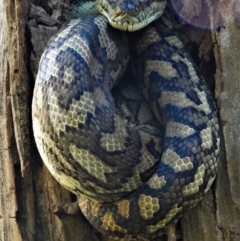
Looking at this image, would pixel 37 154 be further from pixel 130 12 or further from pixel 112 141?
pixel 130 12

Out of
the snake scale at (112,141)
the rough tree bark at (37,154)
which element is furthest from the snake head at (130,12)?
the rough tree bark at (37,154)

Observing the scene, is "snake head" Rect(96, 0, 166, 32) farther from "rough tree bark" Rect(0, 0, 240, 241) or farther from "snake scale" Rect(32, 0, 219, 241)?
"rough tree bark" Rect(0, 0, 240, 241)

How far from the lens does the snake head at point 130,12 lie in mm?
2740

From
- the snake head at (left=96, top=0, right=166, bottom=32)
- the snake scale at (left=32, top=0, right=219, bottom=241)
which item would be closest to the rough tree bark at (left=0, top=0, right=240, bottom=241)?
the snake scale at (left=32, top=0, right=219, bottom=241)

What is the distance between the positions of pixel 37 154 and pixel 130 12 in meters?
1.06

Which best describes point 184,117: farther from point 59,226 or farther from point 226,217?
point 59,226

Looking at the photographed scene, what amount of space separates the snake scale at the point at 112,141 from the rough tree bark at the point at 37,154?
0.38ft

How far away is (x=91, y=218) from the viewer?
243cm

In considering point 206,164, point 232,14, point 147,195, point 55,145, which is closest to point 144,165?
point 147,195

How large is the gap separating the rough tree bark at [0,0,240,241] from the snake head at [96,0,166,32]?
15.0 inches

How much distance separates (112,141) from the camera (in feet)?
7.70

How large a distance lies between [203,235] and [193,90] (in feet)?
2.82

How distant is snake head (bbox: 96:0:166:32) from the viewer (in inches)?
108

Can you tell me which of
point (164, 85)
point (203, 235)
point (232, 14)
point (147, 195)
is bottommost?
point (203, 235)
